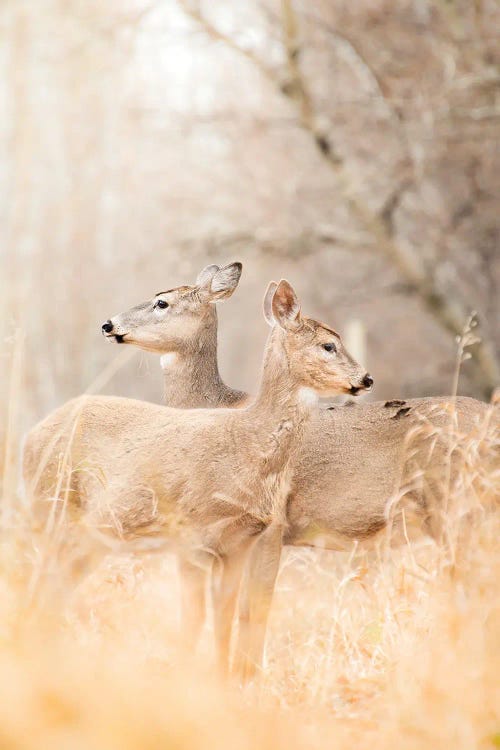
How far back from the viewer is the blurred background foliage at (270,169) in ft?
43.5

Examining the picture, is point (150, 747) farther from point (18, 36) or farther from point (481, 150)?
point (18, 36)

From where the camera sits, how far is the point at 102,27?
12.9m

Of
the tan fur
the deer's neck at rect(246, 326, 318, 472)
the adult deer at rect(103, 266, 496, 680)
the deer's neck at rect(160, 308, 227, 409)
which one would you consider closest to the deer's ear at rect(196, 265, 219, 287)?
the deer's neck at rect(160, 308, 227, 409)

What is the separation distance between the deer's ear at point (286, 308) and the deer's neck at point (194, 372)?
1.22 metres

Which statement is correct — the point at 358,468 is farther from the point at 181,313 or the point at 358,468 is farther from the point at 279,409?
the point at 181,313

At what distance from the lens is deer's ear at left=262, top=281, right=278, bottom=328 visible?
573 cm

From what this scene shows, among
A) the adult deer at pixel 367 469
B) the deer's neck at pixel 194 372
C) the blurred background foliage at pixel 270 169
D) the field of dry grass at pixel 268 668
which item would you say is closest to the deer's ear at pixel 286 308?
the adult deer at pixel 367 469

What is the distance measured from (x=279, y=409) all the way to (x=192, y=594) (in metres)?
0.96

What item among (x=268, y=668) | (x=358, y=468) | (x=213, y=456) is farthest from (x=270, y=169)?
(x=268, y=668)

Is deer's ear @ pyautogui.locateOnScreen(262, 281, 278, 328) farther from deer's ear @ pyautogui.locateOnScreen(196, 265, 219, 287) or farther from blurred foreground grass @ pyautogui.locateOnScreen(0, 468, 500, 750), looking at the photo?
blurred foreground grass @ pyautogui.locateOnScreen(0, 468, 500, 750)

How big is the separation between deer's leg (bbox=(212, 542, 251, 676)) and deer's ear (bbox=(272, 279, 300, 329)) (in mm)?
1139

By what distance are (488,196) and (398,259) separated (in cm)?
149

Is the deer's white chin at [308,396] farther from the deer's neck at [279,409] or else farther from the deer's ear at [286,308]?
the deer's ear at [286,308]

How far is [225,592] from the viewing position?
17.1 feet
